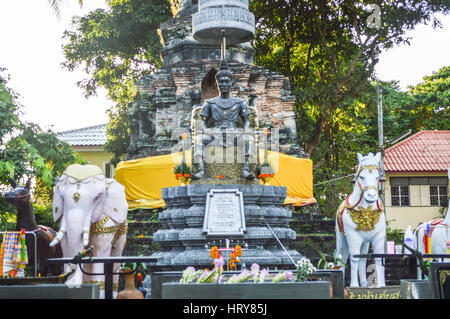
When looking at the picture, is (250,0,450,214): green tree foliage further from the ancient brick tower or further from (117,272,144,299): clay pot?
(117,272,144,299): clay pot

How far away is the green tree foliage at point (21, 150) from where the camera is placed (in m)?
14.4

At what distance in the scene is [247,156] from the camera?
41.2 feet

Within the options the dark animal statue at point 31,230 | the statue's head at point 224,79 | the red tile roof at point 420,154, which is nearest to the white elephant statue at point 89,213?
the dark animal statue at point 31,230

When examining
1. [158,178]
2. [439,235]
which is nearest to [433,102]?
[158,178]

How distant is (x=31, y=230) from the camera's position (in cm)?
1032

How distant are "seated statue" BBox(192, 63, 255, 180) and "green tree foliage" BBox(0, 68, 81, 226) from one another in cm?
392

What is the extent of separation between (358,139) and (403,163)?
2.34 m

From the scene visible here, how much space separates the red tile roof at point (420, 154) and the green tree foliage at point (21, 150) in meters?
18.1

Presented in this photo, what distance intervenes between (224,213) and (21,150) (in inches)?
226

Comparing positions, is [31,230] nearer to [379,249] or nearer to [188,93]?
[379,249]

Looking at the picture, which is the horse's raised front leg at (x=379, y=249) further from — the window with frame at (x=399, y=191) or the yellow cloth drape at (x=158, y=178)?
the window with frame at (x=399, y=191)

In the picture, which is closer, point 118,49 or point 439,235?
point 439,235
